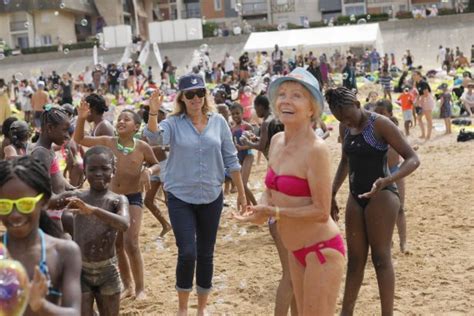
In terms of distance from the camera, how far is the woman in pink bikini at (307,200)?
11.3ft

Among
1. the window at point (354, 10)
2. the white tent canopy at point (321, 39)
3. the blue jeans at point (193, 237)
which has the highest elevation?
the window at point (354, 10)

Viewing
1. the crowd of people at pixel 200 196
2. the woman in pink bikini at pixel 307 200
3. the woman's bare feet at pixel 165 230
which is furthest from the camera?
the woman's bare feet at pixel 165 230

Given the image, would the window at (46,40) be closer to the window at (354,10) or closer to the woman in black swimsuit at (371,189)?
the window at (354,10)

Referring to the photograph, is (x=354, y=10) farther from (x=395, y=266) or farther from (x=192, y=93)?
(x=192, y=93)

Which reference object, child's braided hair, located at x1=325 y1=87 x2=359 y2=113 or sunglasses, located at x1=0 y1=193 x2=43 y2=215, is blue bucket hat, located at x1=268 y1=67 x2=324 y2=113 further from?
sunglasses, located at x1=0 y1=193 x2=43 y2=215

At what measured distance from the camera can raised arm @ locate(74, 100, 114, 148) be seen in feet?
16.6

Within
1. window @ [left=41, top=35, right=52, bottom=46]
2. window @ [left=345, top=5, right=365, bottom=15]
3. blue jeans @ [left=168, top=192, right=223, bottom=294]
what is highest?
window @ [left=345, top=5, right=365, bottom=15]

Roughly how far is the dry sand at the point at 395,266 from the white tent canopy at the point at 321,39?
23369 mm

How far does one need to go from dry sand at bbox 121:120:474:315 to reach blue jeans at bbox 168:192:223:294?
55cm

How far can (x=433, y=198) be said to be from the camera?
9633mm

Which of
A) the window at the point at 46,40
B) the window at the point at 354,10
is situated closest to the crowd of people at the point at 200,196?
the window at the point at 354,10

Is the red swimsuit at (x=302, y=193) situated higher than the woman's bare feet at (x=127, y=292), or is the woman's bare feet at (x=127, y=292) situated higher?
the red swimsuit at (x=302, y=193)

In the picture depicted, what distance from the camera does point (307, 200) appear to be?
138 inches

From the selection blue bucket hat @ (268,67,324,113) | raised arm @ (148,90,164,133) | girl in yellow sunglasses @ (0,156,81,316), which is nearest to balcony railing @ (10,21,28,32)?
raised arm @ (148,90,164,133)
